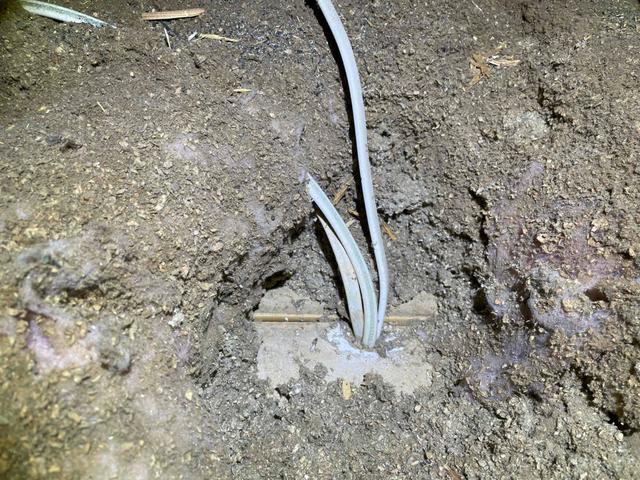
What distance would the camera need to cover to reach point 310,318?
1.94 m

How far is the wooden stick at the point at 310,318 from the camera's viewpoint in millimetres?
1909

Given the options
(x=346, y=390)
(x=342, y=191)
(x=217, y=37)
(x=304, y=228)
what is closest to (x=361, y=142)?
(x=342, y=191)

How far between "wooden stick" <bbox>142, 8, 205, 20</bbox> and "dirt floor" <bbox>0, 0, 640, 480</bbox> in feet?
0.08

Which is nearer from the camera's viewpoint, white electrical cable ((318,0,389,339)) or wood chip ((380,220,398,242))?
white electrical cable ((318,0,389,339))

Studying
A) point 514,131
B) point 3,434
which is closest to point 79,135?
point 3,434

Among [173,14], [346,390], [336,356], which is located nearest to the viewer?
[173,14]

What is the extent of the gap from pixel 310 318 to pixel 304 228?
1.18 ft

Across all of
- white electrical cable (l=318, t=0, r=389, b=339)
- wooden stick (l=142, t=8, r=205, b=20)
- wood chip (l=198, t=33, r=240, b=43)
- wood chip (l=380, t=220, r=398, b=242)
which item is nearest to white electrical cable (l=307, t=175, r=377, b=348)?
white electrical cable (l=318, t=0, r=389, b=339)

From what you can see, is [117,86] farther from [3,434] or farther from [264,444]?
[264,444]

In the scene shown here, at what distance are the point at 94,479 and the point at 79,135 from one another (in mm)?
886

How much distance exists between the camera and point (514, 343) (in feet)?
5.24

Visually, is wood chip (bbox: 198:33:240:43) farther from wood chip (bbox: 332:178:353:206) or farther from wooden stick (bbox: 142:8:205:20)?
wood chip (bbox: 332:178:353:206)

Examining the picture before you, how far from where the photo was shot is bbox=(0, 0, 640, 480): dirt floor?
3.97ft

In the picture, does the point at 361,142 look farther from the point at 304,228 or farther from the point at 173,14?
the point at 173,14
